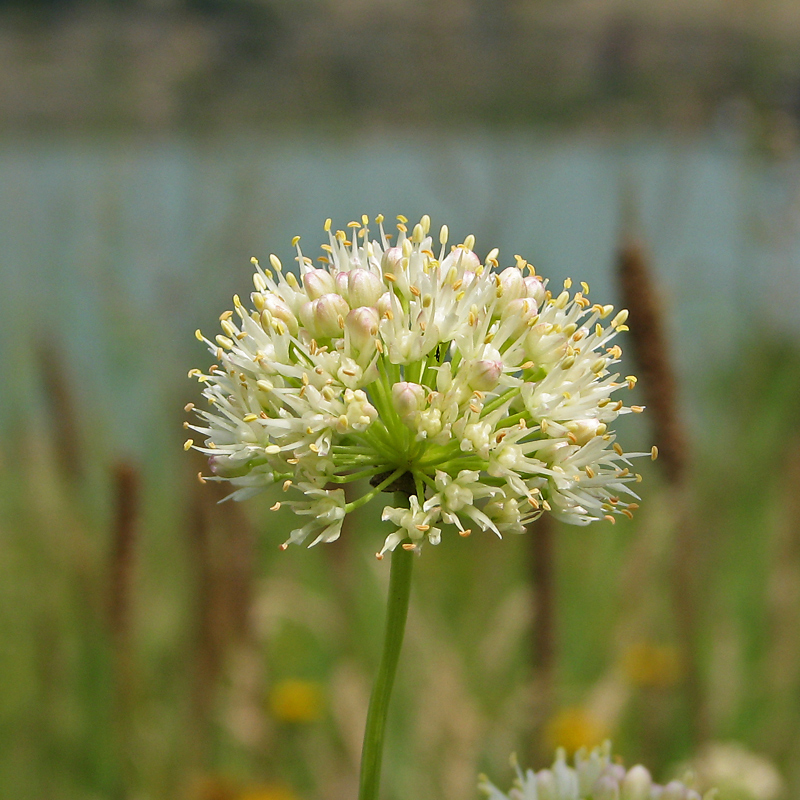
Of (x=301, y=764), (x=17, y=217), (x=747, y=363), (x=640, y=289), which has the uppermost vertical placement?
(x=17, y=217)

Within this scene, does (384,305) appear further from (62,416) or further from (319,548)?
(319,548)

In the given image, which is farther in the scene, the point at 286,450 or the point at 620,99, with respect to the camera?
the point at 620,99

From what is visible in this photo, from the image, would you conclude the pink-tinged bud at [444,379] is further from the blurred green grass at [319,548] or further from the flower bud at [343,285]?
the blurred green grass at [319,548]

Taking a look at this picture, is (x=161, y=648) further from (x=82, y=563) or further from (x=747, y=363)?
(x=747, y=363)

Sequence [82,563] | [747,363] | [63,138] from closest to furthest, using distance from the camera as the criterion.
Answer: [82,563]
[747,363]
[63,138]

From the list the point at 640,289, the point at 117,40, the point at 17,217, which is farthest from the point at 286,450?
the point at 117,40

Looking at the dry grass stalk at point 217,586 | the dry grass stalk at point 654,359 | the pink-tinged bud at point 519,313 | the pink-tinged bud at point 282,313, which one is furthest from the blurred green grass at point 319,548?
the pink-tinged bud at point 519,313
